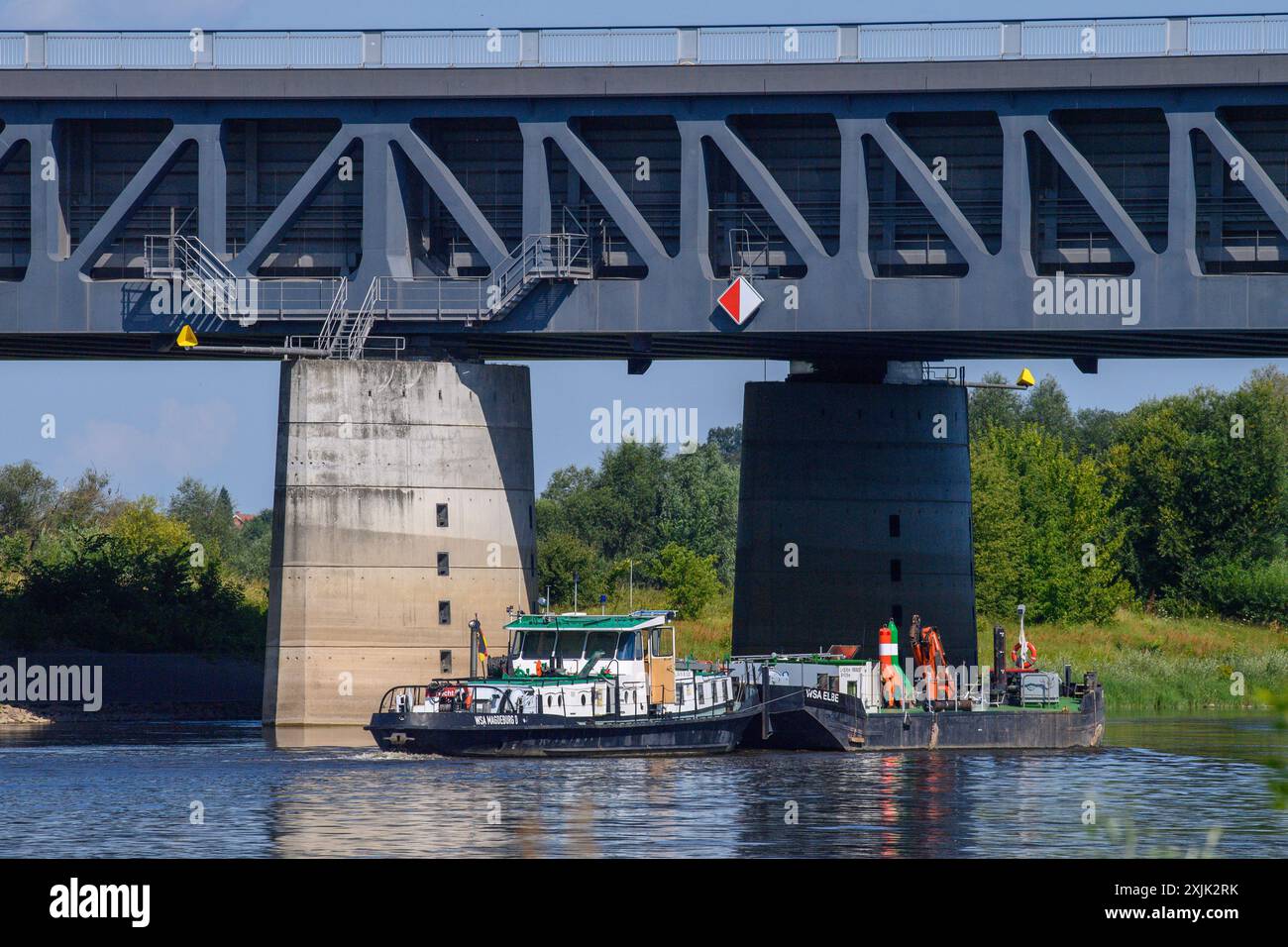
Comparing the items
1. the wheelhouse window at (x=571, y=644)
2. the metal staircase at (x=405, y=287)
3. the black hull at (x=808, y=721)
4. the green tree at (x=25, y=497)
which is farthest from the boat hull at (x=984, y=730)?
the green tree at (x=25, y=497)

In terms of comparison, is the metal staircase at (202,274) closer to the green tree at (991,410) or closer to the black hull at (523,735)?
the black hull at (523,735)

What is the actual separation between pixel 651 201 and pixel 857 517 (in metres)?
15.1

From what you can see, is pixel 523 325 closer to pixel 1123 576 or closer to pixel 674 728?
pixel 674 728

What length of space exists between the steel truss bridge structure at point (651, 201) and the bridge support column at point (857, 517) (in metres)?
9.31

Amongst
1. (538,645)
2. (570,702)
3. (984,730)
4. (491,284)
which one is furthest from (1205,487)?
(570,702)

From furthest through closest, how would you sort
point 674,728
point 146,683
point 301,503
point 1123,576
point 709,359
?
point 1123,576 → point 146,683 → point 709,359 → point 301,503 → point 674,728

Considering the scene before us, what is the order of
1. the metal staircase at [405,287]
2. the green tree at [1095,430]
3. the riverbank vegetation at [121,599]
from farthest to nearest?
the green tree at [1095,430]
the riverbank vegetation at [121,599]
the metal staircase at [405,287]

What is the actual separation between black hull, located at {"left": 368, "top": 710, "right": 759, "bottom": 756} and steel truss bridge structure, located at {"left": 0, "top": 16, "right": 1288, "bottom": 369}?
35.6 ft

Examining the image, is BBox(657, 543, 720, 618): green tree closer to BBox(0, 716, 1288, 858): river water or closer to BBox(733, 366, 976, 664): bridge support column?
BBox(733, 366, 976, 664): bridge support column

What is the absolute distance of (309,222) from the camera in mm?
57250

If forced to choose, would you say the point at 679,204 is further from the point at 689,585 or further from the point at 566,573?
the point at 689,585

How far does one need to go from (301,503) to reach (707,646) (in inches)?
1241

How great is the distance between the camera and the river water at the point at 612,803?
33.0 metres
